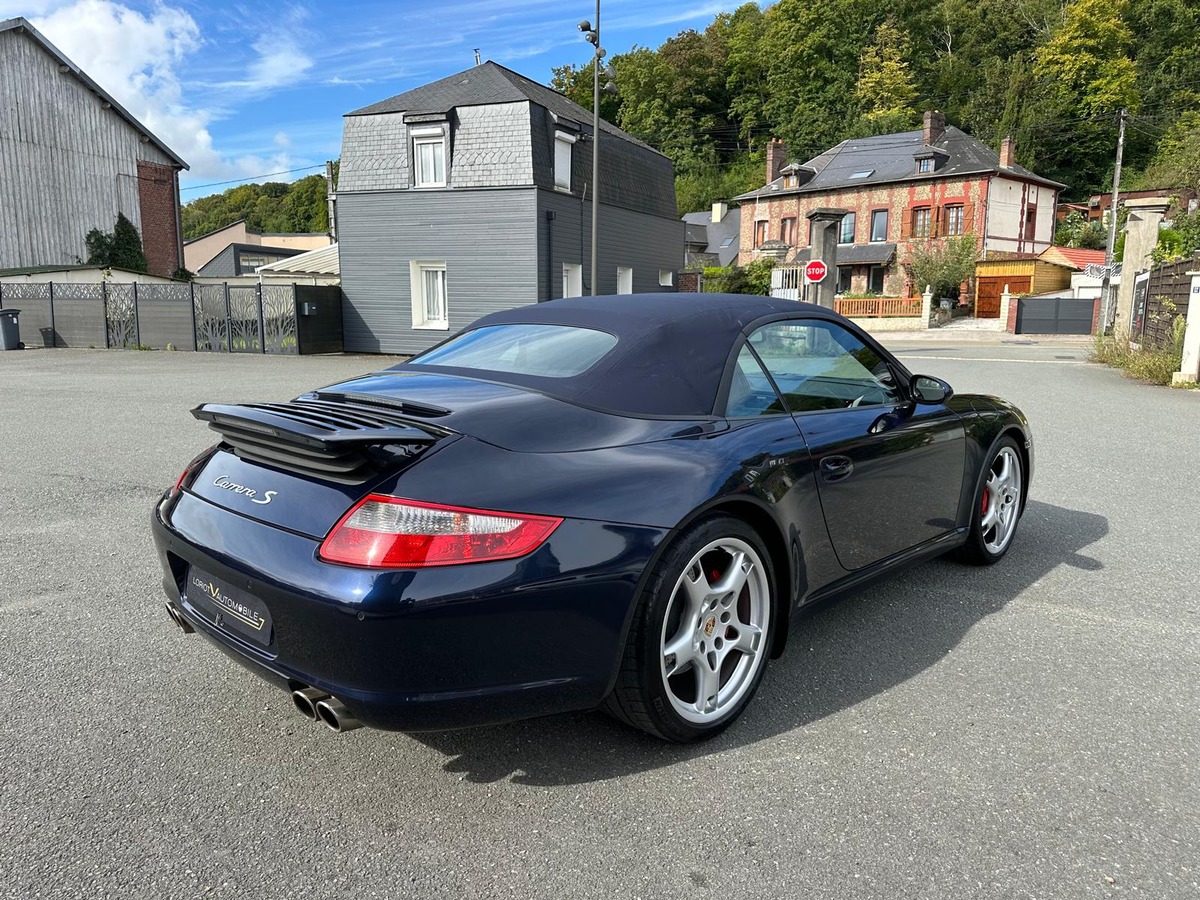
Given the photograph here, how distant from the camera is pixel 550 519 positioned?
2236mm

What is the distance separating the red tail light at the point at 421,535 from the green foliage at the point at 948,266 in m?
47.1

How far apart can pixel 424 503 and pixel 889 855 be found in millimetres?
1486

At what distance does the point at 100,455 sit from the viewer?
7.66 m

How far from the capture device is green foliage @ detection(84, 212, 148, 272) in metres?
30.8

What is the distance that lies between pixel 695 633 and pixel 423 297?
23.1 metres

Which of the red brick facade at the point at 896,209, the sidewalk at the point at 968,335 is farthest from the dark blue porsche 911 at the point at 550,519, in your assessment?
the red brick facade at the point at 896,209

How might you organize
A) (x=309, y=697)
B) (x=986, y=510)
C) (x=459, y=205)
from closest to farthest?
(x=309, y=697) < (x=986, y=510) < (x=459, y=205)

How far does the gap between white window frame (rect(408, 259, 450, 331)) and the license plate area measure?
864 inches

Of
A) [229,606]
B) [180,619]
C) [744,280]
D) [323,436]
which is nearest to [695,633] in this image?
[323,436]

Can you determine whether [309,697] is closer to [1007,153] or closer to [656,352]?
[656,352]

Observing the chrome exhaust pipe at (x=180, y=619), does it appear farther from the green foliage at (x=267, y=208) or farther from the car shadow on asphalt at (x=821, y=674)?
the green foliage at (x=267, y=208)

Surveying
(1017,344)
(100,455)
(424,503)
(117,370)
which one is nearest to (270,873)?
(424,503)

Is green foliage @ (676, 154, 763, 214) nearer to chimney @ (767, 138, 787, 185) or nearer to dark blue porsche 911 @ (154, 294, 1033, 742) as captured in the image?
chimney @ (767, 138, 787, 185)

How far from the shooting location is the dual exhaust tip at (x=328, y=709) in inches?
86.1
